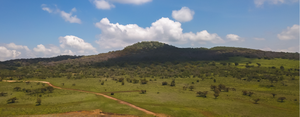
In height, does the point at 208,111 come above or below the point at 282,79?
below

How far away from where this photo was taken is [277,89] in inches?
2191

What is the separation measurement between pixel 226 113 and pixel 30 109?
44052mm

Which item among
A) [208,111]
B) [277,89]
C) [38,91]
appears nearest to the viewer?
[208,111]

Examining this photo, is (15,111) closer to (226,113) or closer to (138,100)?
(138,100)

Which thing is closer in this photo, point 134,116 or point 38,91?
point 134,116

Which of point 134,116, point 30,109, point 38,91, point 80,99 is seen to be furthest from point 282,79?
point 38,91

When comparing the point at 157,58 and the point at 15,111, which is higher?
the point at 157,58

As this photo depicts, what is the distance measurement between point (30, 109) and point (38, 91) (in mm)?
20132

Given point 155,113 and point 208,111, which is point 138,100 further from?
point 208,111

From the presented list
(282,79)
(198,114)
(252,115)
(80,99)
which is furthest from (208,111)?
(282,79)

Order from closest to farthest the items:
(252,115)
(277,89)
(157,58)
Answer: (252,115), (277,89), (157,58)

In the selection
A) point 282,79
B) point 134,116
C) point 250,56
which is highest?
point 250,56

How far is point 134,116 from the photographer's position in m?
32.2

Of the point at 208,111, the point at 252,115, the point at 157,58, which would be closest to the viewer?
the point at 252,115
